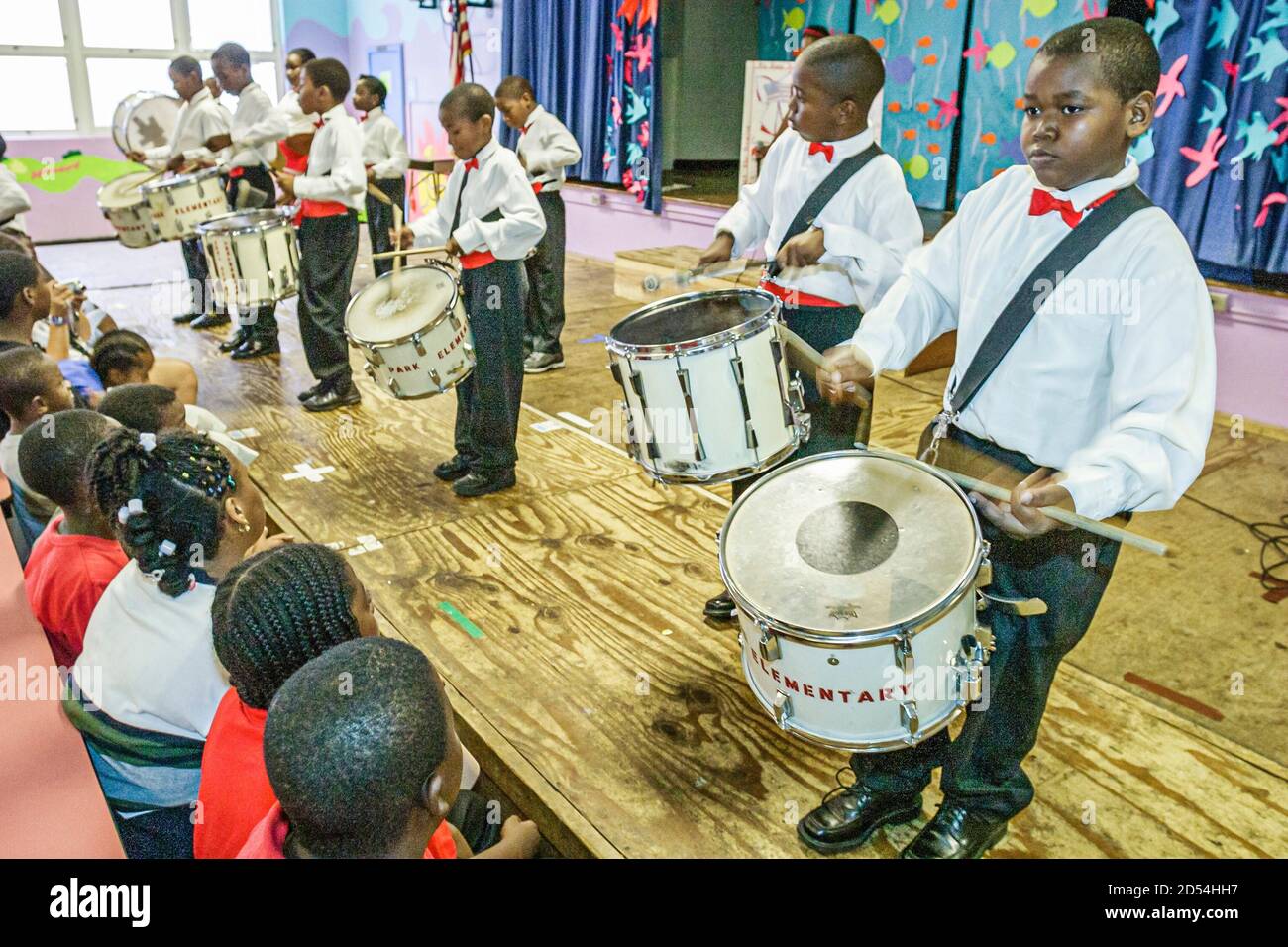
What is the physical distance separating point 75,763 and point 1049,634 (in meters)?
1.87

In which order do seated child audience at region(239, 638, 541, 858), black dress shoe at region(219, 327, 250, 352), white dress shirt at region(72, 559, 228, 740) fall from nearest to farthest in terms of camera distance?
seated child audience at region(239, 638, 541, 858) < white dress shirt at region(72, 559, 228, 740) < black dress shoe at region(219, 327, 250, 352)

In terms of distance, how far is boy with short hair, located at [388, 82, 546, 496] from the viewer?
3.49 meters

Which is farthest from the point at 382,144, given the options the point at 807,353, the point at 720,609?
the point at 807,353

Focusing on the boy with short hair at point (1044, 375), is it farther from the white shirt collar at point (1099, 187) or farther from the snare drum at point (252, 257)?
the snare drum at point (252, 257)

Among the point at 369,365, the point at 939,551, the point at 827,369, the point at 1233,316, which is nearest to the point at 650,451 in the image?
the point at 827,369

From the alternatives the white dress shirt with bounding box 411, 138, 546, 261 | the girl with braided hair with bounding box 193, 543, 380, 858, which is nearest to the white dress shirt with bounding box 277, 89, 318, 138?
the white dress shirt with bounding box 411, 138, 546, 261

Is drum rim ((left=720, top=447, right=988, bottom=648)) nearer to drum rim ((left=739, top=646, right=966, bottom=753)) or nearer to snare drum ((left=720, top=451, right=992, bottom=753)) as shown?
snare drum ((left=720, top=451, right=992, bottom=753))

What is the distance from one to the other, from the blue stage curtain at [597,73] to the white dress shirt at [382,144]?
2102 millimetres

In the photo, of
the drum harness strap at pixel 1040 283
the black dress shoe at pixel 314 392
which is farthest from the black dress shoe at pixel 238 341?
the drum harness strap at pixel 1040 283

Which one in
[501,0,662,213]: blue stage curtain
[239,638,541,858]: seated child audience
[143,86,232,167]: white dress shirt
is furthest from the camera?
[501,0,662,213]: blue stage curtain

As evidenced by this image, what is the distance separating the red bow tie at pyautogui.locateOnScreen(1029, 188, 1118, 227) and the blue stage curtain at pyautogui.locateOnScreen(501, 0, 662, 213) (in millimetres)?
6459

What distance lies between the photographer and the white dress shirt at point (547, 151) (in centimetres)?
542
